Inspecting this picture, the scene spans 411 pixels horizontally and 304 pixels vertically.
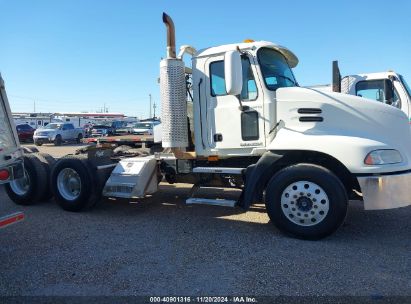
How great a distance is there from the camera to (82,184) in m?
6.83

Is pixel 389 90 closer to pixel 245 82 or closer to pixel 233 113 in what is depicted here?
pixel 245 82

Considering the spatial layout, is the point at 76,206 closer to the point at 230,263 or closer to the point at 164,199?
the point at 164,199

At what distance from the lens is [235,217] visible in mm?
6652

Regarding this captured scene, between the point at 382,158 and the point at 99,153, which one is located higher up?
the point at 99,153

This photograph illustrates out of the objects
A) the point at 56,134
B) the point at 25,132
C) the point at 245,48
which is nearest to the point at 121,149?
the point at 245,48

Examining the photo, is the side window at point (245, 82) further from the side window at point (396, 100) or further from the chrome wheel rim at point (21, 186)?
the side window at point (396, 100)

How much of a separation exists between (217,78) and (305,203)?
2508mm

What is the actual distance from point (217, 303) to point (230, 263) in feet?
3.26

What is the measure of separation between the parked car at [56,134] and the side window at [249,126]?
Answer: 26.8 meters

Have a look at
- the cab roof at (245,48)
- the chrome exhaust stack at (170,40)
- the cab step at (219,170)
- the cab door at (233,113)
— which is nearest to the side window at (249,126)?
the cab door at (233,113)

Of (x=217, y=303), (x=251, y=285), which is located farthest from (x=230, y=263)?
(x=217, y=303)

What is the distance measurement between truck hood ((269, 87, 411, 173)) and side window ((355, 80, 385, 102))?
5173mm

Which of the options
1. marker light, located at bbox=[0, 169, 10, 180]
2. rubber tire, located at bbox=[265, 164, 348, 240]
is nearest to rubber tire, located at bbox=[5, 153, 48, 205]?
marker light, located at bbox=[0, 169, 10, 180]

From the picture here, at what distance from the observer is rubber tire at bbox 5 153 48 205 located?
764cm
